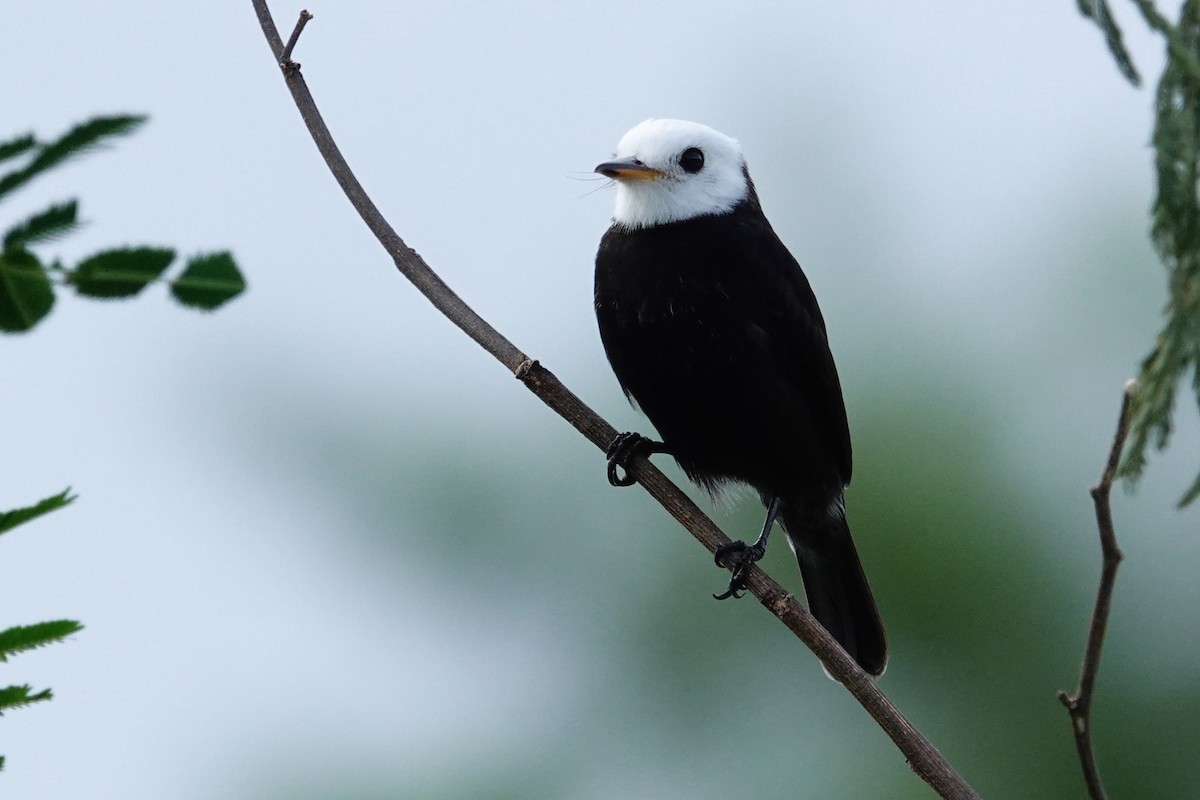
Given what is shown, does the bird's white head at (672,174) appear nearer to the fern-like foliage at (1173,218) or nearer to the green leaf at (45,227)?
the fern-like foliage at (1173,218)

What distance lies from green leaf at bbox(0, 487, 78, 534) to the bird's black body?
3.09m

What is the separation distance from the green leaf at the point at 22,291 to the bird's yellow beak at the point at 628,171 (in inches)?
137

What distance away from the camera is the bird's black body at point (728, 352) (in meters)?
4.58

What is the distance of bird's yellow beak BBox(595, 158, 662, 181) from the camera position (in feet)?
15.8

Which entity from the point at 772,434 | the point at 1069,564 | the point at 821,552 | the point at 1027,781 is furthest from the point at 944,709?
the point at 772,434

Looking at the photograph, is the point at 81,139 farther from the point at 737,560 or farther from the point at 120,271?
the point at 737,560

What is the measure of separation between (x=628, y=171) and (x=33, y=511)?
346cm

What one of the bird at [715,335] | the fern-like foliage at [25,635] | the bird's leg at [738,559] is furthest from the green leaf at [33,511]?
the bird at [715,335]

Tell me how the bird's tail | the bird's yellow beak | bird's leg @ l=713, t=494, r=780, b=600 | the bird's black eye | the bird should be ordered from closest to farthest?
bird's leg @ l=713, t=494, r=780, b=600 < the bird < the bird's yellow beak < the bird's black eye < the bird's tail

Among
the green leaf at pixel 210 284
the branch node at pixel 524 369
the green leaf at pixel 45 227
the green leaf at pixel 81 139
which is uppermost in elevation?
the branch node at pixel 524 369

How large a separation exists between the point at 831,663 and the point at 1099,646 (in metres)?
0.75

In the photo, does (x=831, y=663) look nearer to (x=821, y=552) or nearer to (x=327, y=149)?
(x=327, y=149)

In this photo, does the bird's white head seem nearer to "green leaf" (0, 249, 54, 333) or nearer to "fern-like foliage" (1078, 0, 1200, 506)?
"fern-like foliage" (1078, 0, 1200, 506)

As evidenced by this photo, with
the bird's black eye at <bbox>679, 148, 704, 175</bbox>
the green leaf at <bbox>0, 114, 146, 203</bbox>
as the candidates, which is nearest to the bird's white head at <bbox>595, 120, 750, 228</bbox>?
the bird's black eye at <bbox>679, 148, 704, 175</bbox>
